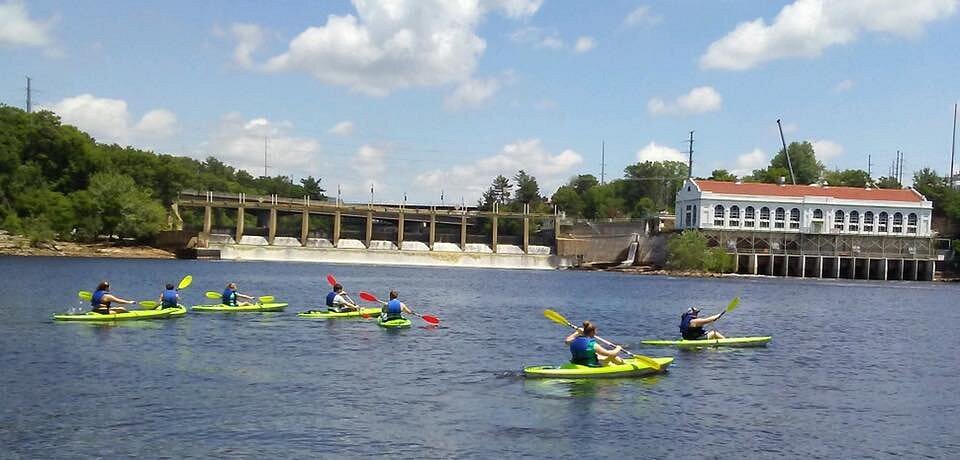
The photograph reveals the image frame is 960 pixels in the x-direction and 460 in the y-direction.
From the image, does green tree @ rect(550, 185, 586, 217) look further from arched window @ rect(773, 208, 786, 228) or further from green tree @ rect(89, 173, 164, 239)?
green tree @ rect(89, 173, 164, 239)

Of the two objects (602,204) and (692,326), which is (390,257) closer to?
(602,204)

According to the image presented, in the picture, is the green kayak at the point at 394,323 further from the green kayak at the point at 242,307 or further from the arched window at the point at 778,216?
the arched window at the point at 778,216

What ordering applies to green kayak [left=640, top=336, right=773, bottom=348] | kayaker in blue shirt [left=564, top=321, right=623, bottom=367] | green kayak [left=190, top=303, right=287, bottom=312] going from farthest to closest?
green kayak [left=190, top=303, right=287, bottom=312], green kayak [left=640, top=336, right=773, bottom=348], kayaker in blue shirt [left=564, top=321, right=623, bottom=367]

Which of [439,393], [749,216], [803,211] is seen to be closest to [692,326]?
[439,393]

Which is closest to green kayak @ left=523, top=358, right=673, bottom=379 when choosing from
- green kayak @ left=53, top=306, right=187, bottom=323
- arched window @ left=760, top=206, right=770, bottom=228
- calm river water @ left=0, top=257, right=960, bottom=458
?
calm river water @ left=0, top=257, right=960, bottom=458

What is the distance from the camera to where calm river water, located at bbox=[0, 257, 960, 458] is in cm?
2156

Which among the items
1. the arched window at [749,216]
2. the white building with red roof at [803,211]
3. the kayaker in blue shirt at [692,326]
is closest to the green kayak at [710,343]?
the kayaker in blue shirt at [692,326]

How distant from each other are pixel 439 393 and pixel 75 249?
107129mm

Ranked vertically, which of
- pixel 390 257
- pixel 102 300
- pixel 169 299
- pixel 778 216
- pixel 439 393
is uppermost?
pixel 778 216

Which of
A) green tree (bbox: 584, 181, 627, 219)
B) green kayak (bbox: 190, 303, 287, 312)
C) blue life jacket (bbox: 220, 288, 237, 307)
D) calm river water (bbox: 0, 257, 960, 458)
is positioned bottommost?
calm river water (bbox: 0, 257, 960, 458)

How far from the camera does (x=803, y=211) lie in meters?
134

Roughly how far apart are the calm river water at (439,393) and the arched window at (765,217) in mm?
83793

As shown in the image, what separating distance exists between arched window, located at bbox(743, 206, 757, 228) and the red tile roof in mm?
2419

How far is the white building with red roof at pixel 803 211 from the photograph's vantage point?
134 meters
